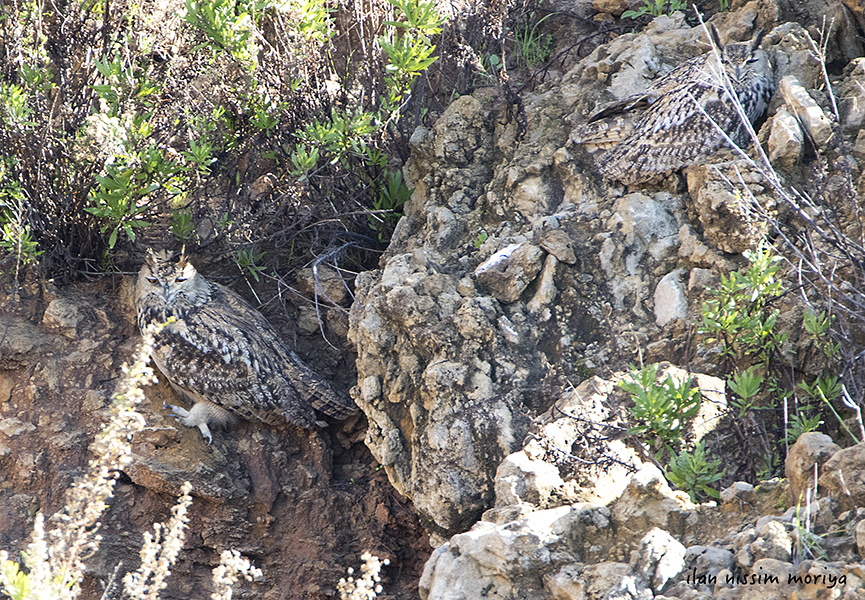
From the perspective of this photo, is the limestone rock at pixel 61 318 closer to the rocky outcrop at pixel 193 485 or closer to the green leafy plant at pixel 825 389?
the rocky outcrop at pixel 193 485

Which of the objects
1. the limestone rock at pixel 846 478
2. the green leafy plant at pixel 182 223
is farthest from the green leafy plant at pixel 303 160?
the limestone rock at pixel 846 478

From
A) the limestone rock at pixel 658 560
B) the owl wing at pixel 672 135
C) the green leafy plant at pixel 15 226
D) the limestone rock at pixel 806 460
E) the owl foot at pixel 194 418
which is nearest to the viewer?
the limestone rock at pixel 658 560

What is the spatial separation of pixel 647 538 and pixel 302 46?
296 centimetres

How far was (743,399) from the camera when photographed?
2125 mm

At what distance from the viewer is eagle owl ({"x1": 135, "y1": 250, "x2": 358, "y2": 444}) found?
10.9 feet

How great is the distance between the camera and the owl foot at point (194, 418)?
10.8 feet

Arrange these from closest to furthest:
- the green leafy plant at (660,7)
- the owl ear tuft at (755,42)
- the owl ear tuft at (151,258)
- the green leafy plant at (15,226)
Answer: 1. the owl ear tuft at (755,42)
2. the green leafy plant at (15,226)
3. the owl ear tuft at (151,258)
4. the green leafy plant at (660,7)

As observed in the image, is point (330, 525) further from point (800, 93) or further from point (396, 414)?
point (800, 93)

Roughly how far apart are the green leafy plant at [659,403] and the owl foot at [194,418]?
2163mm

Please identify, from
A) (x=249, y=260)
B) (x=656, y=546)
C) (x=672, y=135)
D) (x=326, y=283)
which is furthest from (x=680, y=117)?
(x=249, y=260)

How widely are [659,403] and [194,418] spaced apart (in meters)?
2.30

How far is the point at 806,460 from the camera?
1730 millimetres

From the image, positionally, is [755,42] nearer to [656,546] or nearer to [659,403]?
[659,403]

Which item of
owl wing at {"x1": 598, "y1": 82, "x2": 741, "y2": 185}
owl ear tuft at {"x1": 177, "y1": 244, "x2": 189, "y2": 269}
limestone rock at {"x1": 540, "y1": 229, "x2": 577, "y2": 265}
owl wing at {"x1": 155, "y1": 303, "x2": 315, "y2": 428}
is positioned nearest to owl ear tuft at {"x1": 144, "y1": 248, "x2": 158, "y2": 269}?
owl ear tuft at {"x1": 177, "y1": 244, "x2": 189, "y2": 269}
